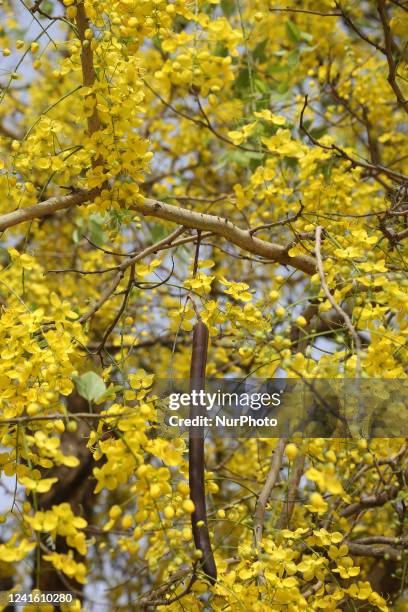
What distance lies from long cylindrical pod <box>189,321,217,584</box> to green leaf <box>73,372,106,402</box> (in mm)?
275

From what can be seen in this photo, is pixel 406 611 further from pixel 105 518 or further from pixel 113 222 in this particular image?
pixel 105 518

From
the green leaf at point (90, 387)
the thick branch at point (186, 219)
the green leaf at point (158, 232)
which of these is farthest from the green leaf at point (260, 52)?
the green leaf at point (90, 387)

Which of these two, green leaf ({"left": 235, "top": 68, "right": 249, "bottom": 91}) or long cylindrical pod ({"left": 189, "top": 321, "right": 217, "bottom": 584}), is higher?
green leaf ({"left": 235, "top": 68, "right": 249, "bottom": 91})

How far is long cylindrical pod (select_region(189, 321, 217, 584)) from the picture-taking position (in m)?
1.35

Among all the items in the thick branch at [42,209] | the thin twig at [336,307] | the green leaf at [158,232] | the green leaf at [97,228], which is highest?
the green leaf at [97,228]

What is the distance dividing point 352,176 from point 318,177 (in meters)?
0.15

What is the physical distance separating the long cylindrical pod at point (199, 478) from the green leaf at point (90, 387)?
275mm

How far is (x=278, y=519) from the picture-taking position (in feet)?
6.44

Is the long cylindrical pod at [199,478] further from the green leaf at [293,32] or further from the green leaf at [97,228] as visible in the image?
the green leaf at [293,32]

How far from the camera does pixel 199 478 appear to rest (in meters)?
1.39

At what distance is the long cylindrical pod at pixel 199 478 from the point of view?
1.35m

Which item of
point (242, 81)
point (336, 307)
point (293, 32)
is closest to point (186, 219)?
point (336, 307)

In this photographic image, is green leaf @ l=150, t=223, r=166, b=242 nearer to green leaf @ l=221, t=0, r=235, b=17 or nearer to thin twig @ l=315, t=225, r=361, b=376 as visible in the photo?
green leaf @ l=221, t=0, r=235, b=17

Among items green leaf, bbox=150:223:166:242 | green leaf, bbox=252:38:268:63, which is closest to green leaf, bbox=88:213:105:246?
green leaf, bbox=150:223:166:242
